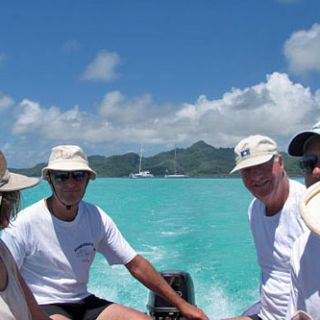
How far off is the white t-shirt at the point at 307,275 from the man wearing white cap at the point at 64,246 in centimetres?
157

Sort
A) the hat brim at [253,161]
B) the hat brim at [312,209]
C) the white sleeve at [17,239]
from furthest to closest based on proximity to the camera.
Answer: the white sleeve at [17,239], the hat brim at [253,161], the hat brim at [312,209]

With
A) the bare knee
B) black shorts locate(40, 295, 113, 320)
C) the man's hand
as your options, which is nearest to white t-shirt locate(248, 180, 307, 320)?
the man's hand

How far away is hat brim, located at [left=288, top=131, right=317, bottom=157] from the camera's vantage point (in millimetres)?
1606

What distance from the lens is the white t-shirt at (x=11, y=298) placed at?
5.28 ft

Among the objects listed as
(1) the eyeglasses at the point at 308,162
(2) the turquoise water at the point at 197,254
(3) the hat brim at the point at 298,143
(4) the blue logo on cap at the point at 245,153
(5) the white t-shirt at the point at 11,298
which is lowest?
(2) the turquoise water at the point at 197,254

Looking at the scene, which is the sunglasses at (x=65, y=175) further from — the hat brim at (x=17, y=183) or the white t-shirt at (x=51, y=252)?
the hat brim at (x=17, y=183)

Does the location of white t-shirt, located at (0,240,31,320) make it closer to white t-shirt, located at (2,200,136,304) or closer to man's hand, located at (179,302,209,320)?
white t-shirt, located at (2,200,136,304)

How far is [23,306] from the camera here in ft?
5.69

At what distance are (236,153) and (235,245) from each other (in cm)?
843

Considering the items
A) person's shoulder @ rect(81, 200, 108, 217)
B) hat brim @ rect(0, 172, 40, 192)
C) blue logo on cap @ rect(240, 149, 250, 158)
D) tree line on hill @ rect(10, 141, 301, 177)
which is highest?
tree line on hill @ rect(10, 141, 301, 177)

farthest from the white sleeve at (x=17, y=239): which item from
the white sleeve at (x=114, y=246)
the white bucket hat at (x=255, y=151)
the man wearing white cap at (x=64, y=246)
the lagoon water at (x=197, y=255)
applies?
the lagoon water at (x=197, y=255)

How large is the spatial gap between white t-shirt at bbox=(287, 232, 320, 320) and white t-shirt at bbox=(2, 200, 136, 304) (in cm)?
174

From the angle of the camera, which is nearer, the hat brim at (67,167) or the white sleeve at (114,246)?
the hat brim at (67,167)

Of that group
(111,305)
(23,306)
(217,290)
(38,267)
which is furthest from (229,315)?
(23,306)
